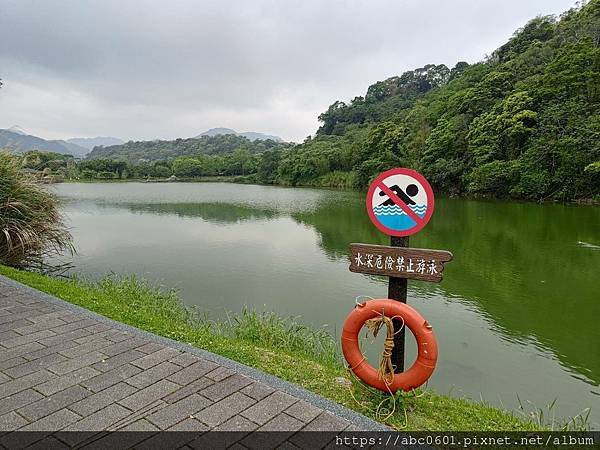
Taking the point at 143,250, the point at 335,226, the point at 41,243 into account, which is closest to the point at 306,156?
the point at 335,226

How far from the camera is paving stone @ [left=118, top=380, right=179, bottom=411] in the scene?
1.65 metres

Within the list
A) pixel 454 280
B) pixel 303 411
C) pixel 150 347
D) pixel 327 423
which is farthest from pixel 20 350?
pixel 454 280

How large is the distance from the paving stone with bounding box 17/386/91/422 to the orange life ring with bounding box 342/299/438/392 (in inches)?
49.3

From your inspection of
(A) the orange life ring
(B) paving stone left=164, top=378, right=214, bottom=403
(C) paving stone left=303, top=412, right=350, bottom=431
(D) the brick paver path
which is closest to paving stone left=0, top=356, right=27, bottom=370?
(D) the brick paver path

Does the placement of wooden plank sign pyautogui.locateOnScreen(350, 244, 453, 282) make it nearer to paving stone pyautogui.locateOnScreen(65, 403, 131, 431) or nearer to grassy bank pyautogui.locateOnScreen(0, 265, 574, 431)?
grassy bank pyautogui.locateOnScreen(0, 265, 574, 431)

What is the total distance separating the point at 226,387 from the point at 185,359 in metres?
0.39

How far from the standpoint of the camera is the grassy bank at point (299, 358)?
5.73ft

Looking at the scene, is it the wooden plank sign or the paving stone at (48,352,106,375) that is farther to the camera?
the paving stone at (48,352,106,375)

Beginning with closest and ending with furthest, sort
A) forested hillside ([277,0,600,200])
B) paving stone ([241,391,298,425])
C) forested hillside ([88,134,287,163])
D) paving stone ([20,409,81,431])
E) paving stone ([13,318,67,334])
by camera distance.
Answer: paving stone ([20,409,81,431]), paving stone ([241,391,298,425]), paving stone ([13,318,67,334]), forested hillside ([277,0,600,200]), forested hillside ([88,134,287,163])

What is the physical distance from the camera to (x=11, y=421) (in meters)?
1.51

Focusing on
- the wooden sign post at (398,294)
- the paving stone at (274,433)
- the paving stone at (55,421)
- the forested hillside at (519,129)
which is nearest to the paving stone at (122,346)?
the paving stone at (55,421)

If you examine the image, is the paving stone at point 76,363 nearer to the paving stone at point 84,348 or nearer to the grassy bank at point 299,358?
the paving stone at point 84,348

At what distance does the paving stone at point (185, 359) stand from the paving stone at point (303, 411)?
0.67 metres

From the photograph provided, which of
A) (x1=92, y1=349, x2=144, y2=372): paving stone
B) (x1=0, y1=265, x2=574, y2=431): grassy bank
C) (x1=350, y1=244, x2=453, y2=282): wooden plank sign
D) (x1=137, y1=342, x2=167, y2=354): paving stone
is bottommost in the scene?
(x1=0, y1=265, x2=574, y2=431): grassy bank
